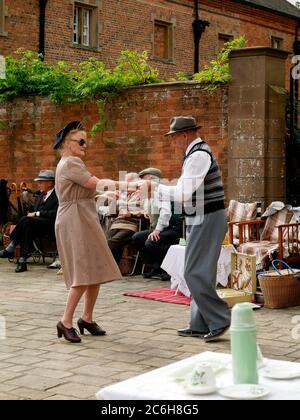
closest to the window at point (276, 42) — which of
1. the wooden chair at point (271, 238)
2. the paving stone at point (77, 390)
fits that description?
the wooden chair at point (271, 238)

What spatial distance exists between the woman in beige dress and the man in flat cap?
59cm

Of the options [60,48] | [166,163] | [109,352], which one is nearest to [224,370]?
[109,352]

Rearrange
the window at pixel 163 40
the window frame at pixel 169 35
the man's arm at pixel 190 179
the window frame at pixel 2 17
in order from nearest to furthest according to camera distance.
A: the man's arm at pixel 190 179
the window frame at pixel 2 17
the window frame at pixel 169 35
the window at pixel 163 40

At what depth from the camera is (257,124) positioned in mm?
11688

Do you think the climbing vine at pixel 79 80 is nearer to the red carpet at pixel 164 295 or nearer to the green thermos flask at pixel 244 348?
the red carpet at pixel 164 295

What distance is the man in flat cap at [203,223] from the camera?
652 centimetres

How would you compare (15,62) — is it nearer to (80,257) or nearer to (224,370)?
(80,257)

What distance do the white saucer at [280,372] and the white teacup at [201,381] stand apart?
0.85 feet

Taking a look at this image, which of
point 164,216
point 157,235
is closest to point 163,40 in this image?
point 164,216

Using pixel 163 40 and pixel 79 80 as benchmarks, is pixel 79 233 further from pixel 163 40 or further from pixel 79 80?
pixel 163 40

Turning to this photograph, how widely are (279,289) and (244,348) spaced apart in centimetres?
583

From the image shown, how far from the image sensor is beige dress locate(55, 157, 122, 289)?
6547 mm

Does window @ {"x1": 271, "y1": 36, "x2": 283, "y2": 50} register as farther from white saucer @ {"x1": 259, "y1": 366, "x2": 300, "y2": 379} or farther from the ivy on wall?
white saucer @ {"x1": 259, "y1": 366, "x2": 300, "y2": 379}

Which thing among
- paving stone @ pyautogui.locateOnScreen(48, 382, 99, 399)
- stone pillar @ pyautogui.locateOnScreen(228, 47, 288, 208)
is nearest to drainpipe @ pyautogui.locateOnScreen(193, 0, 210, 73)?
stone pillar @ pyautogui.locateOnScreen(228, 47, 288, 208)
